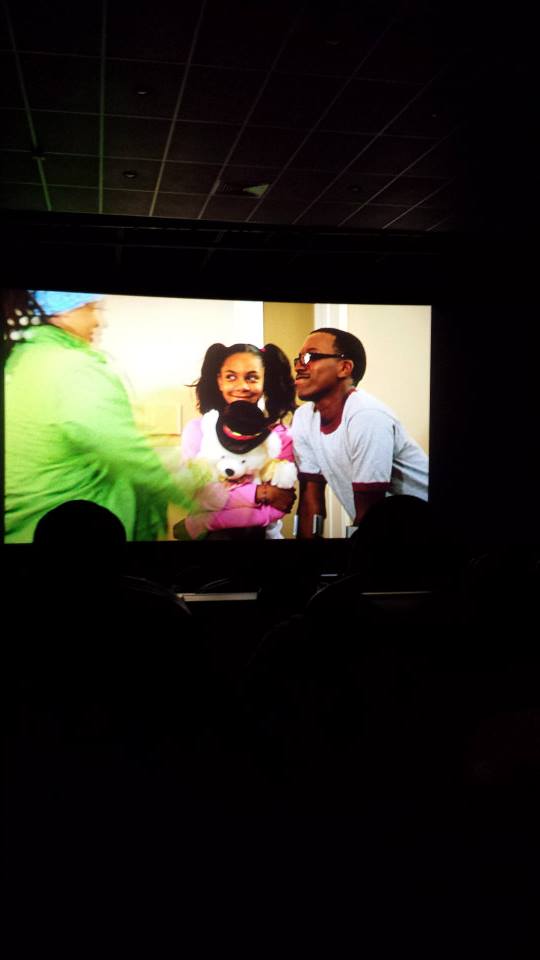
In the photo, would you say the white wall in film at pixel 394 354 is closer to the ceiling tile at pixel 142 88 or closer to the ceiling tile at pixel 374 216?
the ceiling tile at pixel 374 216

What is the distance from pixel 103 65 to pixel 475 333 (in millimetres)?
4966

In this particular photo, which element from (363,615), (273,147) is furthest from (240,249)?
(363,615)

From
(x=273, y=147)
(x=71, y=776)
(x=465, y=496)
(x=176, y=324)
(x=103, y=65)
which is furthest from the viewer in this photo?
(x=465, y=496)

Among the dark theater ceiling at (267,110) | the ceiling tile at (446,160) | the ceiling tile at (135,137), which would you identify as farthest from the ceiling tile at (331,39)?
the ceiling tile at (446,160)

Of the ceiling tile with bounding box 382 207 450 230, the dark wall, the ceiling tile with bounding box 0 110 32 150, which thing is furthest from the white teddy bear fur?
the ceiling tile with bounding box 0 110 32 150

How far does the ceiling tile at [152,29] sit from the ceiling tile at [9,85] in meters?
0.49

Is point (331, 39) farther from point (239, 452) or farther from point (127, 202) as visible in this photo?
point (239, 452)

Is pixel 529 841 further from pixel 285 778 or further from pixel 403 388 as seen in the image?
pixel 403 388

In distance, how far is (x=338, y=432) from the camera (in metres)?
8.02

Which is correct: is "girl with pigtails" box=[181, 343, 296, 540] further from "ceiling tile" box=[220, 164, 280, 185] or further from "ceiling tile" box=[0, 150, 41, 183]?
"ceiling tile" box=[0, 150, 41, 183]

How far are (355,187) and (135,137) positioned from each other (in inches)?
67.4

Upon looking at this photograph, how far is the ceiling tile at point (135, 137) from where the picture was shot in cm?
477

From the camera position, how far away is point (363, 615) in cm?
115

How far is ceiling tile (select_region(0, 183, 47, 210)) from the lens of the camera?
6.13 metres
